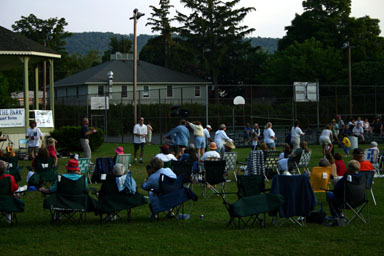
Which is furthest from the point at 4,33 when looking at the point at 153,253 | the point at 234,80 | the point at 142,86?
the point at 234,80

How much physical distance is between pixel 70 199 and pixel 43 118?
17.8m

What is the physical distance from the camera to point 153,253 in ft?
24.6

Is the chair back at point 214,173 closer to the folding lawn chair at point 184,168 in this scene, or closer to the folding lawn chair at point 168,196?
the folding lawn chair at point 184,168

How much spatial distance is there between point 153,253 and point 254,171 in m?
7.41

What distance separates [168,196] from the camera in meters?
9.77

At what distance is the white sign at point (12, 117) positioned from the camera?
25.0 meters

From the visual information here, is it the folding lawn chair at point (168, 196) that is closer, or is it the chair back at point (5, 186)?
the chair back at point (5, 186)

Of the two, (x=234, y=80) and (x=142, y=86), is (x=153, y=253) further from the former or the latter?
(x=234, y=80)

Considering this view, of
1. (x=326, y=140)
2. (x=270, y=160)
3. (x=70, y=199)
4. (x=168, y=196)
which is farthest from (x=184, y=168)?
(x=326, y=140)

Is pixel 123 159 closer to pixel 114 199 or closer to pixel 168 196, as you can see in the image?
pixel 168 196

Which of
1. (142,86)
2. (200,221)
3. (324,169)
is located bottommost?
(200,221)

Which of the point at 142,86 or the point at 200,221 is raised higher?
the point at 142,86

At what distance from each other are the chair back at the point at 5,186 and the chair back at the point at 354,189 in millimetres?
5297

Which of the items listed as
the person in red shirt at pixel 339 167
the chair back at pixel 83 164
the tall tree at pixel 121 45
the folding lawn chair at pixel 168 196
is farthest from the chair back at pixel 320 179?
the tall tree at pixel 121 45
